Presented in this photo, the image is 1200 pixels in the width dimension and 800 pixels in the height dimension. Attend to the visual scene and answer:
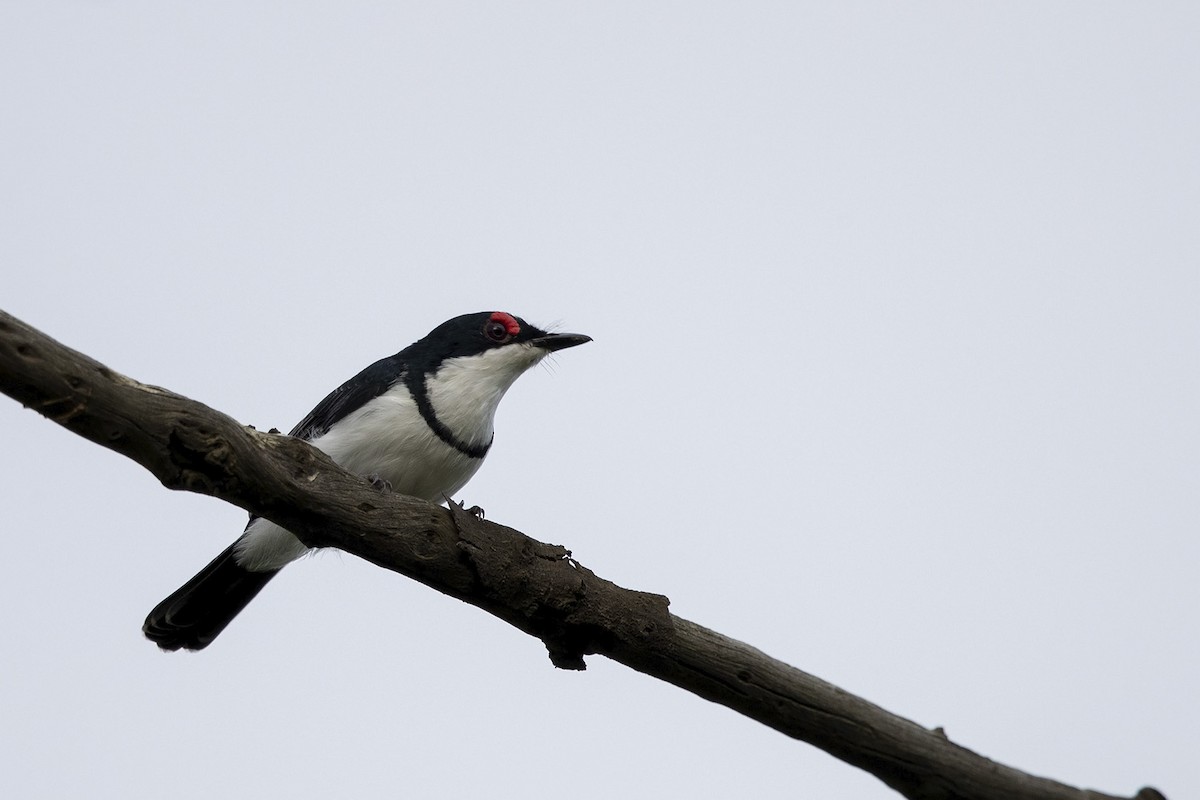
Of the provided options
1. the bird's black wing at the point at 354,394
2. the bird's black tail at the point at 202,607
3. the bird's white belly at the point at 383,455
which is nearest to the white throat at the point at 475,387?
the bird's white belly at the point at 383,455

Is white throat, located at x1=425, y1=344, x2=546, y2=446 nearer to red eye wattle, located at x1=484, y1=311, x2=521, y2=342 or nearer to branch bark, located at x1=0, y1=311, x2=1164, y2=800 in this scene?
red eye wattle, located at x1=484, y1=311, x2=521, y2=342

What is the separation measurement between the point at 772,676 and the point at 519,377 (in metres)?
2.57

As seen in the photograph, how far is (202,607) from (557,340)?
2089 millimetres

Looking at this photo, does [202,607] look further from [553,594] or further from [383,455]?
[553,594]

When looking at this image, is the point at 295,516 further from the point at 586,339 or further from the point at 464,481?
the point at 586,339

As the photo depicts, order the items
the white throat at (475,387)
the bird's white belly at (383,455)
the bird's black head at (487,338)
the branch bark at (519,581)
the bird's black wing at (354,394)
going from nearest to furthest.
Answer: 1. the branch bark at (519,581)
2. the bird's white belly at (383,455)
3. the white throat at (475,387)
4. the bird's black wing at (354,394)
5. the bird's black head at (487,338)

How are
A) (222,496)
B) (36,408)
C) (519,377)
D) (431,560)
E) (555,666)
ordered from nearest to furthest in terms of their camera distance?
(36,408) < (222,496) < (431,560) < (555,666) < (519,377)

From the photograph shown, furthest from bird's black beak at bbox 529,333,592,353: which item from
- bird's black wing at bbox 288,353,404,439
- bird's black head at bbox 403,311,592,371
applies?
bird's black wing at bbox 288,353,404,439

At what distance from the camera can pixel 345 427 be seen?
5660mm

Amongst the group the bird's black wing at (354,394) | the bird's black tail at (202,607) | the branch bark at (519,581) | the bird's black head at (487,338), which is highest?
the bird's black head at (487,338)

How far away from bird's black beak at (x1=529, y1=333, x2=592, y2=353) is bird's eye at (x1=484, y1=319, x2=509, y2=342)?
0.13 metres

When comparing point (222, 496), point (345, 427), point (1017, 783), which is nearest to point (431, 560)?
point (222, 496)

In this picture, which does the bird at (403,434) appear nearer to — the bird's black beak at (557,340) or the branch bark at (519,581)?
the bird's black beak at (557,340)

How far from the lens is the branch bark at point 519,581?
3572 millimetres
